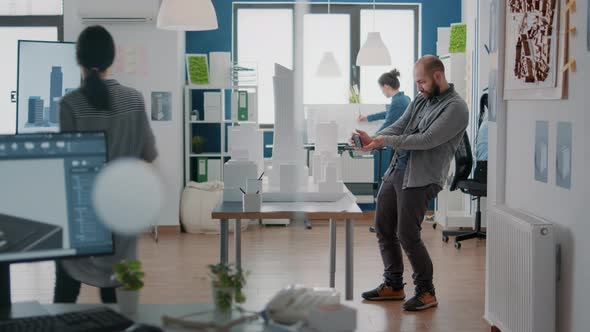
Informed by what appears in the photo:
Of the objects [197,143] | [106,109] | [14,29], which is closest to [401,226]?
[106,109]

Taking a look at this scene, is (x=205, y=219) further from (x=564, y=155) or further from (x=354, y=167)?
(x=564, y=155)

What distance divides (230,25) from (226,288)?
7.20 metres

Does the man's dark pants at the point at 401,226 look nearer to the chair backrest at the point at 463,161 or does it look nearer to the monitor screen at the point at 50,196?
the chair backrest at the point at 463,161

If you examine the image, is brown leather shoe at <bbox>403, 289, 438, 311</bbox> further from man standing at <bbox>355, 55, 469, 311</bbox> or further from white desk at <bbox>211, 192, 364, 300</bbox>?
white desk at <bbox>211, 192, 364, 300</bbox>

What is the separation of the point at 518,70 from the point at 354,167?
5.02 meters

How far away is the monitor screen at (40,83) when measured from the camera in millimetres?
6180

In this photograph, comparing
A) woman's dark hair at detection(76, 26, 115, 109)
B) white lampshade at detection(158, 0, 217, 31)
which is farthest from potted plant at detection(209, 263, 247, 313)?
white lampshade at detection(158, 0, 217, 31)

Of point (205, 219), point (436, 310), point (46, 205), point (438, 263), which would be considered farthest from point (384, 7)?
point (46, 205)

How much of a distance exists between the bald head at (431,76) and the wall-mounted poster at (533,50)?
522 millimetres

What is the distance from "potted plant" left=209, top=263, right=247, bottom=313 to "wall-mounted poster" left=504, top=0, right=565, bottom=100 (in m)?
2.00

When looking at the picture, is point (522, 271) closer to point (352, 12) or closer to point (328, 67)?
point (328, 67)

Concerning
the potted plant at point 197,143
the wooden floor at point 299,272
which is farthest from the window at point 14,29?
the wooden floor at point 299,272

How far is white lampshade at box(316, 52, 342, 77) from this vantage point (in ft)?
28.2

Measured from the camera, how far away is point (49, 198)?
2047 millimetres
